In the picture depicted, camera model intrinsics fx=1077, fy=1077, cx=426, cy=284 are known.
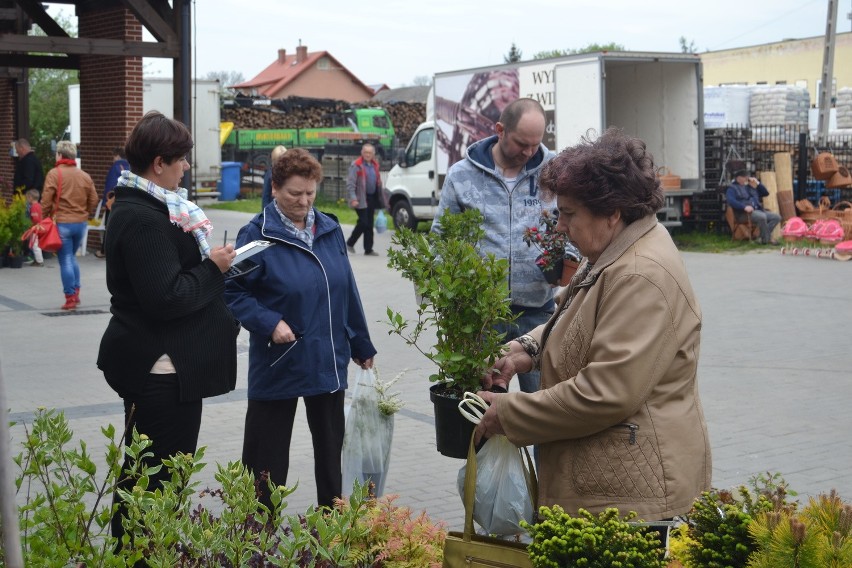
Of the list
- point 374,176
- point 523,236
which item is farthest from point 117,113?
point 523,236

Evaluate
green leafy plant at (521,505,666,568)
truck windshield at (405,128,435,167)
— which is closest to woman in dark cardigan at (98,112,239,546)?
green leafy plant at (521,505,666,568)

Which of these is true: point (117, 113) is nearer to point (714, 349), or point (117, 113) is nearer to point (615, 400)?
point (714, 349)

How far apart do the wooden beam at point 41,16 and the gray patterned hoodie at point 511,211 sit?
52.8ft

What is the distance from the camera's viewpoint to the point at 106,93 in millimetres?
18609

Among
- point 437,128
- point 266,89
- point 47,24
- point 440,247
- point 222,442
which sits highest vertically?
point 266,89

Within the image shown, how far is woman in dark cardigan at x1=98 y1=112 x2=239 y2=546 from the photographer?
397cm

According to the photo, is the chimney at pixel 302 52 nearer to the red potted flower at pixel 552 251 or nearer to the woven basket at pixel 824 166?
the woven basket at pixel 824 166

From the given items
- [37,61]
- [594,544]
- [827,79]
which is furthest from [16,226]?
[827,79]

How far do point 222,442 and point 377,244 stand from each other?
13.9 metres

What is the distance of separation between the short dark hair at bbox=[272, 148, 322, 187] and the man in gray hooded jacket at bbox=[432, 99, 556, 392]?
25.3 inches

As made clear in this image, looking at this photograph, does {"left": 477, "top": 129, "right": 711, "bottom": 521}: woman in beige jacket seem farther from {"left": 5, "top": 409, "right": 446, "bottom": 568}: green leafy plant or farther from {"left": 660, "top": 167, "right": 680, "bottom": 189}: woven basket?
{"left": 660, "top": 167, "right": 680, "bottom": 189}: woven basket

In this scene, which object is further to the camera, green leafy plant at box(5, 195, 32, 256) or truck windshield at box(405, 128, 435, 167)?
truck windshield at box(405, 128, 435, 167)

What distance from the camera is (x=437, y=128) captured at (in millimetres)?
21609

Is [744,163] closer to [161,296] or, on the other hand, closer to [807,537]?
[161,296]
